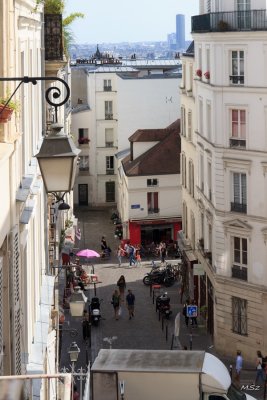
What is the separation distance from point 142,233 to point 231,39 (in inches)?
1063

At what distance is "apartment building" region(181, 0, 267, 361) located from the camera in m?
35.2

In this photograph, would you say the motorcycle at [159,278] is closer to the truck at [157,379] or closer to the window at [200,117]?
the window at [200,117]

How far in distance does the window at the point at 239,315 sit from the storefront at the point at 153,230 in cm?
2400

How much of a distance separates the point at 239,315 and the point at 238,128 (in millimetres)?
7789

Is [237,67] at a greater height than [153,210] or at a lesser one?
greater

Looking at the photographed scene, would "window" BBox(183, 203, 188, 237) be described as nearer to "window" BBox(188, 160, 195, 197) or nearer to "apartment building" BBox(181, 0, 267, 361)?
"window" BBox(188, 160, 195, 197)

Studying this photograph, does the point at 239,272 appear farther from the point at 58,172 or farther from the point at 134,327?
the point at 58,172

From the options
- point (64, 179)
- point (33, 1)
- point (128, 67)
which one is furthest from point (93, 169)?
point (64, 179)

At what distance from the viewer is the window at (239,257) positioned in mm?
36188

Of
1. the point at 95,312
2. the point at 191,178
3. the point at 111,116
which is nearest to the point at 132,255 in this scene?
the point at 191,178

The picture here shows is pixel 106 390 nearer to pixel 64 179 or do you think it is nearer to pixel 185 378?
pixel 185 378

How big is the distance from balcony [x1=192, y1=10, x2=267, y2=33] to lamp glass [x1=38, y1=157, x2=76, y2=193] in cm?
2559

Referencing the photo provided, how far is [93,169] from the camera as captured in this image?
77.5 m

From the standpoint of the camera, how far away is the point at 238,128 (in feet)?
119
